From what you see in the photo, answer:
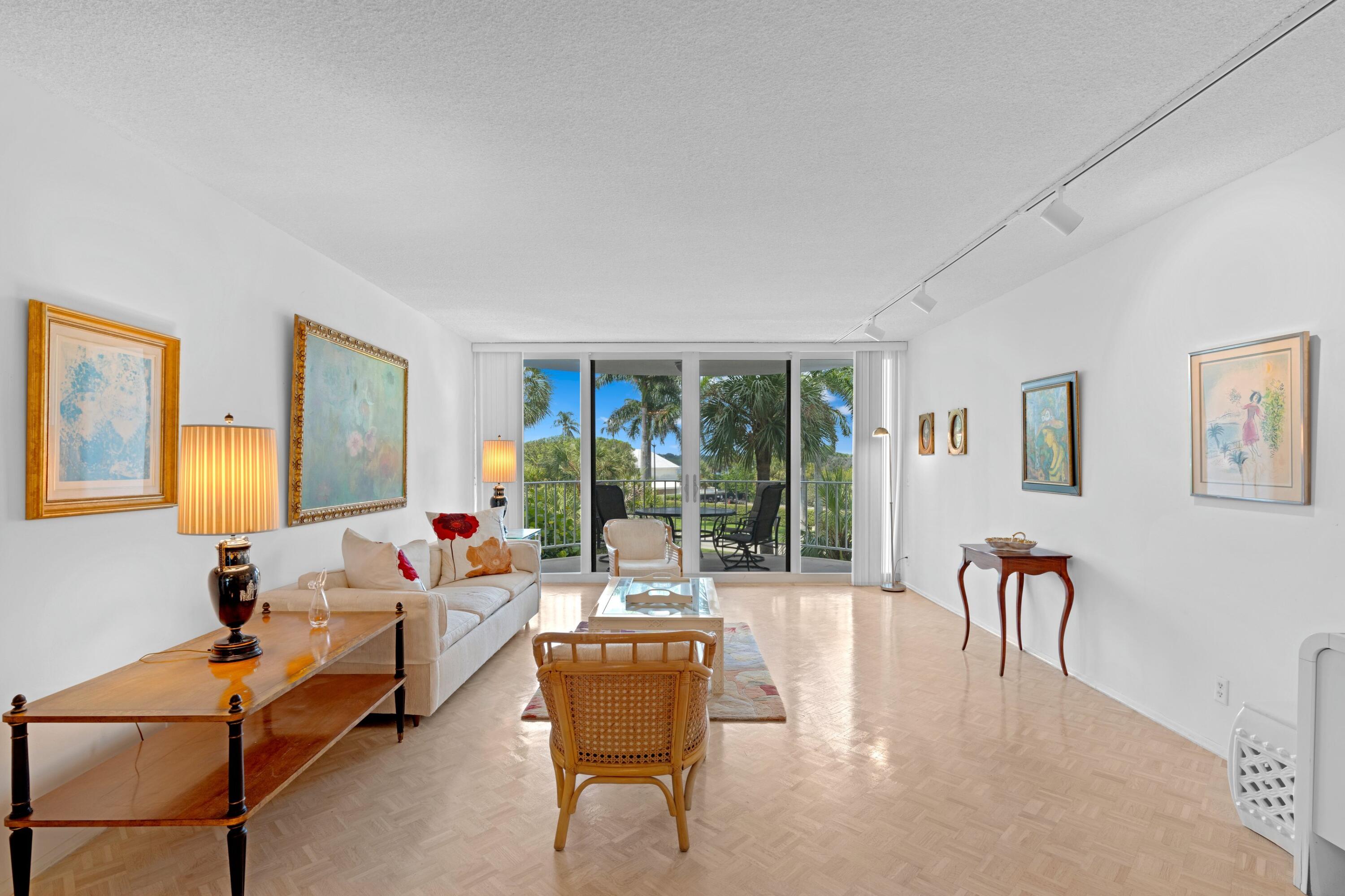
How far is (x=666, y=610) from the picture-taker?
411 centimetres

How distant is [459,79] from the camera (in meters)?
2.24

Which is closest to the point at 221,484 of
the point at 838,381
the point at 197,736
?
the point at 197,736

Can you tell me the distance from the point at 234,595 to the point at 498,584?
2.64m

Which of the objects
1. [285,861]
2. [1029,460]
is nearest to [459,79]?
[285,861]

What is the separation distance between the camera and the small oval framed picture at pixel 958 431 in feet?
19.3

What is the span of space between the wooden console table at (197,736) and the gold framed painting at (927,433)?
5313 millimetres

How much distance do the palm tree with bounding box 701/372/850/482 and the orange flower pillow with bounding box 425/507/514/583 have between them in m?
3.03

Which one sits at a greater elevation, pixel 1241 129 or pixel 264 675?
pixel 1241 129

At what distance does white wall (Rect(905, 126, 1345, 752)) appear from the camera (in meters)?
2.71

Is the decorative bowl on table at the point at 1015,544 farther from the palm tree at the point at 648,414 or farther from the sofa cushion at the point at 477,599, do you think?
the palm tree at the point at 648,414

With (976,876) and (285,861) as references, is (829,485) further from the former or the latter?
(285,861)

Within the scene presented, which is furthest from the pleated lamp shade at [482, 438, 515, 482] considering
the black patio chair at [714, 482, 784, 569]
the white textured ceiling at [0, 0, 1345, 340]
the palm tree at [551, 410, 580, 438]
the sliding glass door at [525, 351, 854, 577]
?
the white textured ceiling at [0, 0, 1345, 340]

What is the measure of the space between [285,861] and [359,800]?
1.42 feet

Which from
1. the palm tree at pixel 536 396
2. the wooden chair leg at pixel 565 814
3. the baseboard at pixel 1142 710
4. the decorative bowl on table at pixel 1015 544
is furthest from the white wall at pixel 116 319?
the baseboard at pixel 1142 710
